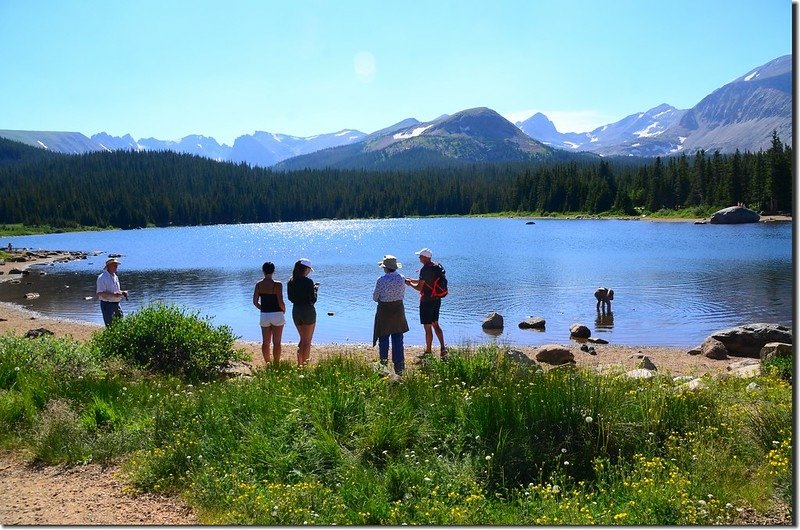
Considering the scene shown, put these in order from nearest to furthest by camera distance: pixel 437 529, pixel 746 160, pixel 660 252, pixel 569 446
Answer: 1. pixel 437 529
2. pixel 569 446
3. pixel 660 252
4. pixel 746 160

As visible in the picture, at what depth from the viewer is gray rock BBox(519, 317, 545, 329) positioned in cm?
2307

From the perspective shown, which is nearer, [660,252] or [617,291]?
[617,291]

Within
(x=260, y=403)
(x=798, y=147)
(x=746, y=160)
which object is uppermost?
(x=746, y=160)

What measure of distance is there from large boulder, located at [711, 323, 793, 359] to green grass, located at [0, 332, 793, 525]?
967 centimetres

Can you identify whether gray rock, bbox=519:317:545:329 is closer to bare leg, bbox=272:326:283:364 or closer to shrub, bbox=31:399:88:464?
bare leg, bbox=272:326:283:364

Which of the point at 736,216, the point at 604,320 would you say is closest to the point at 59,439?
the point at 604,320

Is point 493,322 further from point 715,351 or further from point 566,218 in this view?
point 566,218

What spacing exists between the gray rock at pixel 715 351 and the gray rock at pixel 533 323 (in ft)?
21.1

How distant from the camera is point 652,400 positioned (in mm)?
7012

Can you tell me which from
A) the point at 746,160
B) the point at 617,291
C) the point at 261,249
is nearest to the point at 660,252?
the point at 617,291

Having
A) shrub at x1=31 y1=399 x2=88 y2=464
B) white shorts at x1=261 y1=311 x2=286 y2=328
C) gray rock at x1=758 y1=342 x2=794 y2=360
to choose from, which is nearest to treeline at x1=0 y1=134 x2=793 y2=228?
gray rock at x1=758 y1=342 x2=794 y2=360

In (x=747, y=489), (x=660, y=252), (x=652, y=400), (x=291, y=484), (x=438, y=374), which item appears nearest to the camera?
(x=747, y=489)

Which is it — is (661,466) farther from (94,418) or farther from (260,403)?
(94,418)

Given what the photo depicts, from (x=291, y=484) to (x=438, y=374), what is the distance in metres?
3.73
